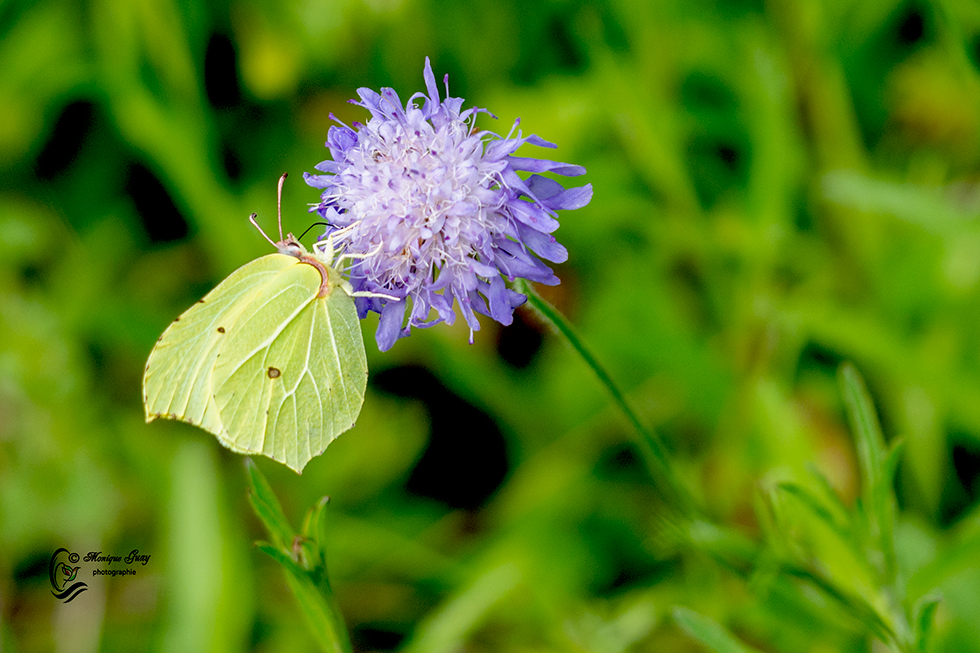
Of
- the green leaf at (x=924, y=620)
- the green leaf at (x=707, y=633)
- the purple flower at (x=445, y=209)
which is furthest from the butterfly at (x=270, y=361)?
the green leaf at (x=924, y=620)

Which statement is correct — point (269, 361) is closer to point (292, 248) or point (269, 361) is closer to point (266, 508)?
point (292, 248)

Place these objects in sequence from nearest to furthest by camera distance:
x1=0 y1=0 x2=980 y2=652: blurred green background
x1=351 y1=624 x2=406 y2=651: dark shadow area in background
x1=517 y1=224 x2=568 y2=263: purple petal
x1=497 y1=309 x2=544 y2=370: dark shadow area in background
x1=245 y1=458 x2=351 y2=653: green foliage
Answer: x1=245 y1=458 x2=351 y2=653: green foliage, x1=517 y1=224 x2=568 y2=263: purple petal, x1=0 y1=0 x2=980 y2=652: blurred green background, x1=351 y1=624 x2=406 y2=651: dark shadow area in background, x1=497 y1=309 x2=544 y2=370: dark shadow area in background

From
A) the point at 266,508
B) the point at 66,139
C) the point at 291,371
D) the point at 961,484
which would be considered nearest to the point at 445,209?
the point at 291,371

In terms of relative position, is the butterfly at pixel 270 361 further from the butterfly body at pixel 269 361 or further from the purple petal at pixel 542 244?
the purple petal at pixel 542 244

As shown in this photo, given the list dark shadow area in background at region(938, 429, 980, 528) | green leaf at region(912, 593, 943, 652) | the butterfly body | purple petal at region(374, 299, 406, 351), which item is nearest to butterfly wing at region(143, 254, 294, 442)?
the butterfly body

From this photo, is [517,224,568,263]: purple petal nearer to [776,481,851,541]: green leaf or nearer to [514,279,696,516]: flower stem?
[514,279,696,516]: flower stem

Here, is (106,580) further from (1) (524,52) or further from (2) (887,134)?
(2) (887,134)
